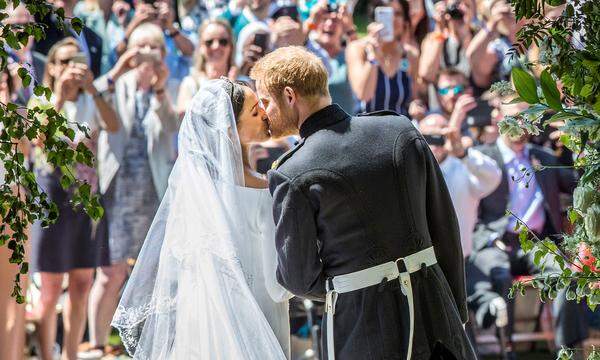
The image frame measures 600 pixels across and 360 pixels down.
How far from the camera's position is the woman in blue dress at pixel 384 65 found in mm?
6859

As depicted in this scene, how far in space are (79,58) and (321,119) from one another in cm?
424

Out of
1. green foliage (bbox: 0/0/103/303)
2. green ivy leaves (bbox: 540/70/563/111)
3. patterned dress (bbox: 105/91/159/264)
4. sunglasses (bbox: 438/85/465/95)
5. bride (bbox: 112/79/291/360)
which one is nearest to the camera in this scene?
green ivy leaves (bbox: 540/70/563/111)

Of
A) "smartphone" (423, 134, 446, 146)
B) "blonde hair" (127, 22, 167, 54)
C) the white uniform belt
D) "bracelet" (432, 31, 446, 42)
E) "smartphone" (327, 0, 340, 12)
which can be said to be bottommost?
the white uniform belt

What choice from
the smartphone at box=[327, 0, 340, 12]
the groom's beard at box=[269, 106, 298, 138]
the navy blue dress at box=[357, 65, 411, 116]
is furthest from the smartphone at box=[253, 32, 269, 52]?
the groom's beard at box=[269, 106, 298, 138]

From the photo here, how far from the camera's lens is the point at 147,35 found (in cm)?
690

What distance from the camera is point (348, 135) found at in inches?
107

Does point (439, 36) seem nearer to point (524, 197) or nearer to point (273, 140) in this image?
point (524, 197)

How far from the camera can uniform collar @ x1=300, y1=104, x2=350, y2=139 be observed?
9.04ft

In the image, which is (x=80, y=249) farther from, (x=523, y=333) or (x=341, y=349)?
(x=341, y=349)

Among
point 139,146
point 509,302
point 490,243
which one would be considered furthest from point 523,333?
point 139,146

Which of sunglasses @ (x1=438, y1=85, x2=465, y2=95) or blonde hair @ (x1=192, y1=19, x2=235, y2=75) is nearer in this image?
blonde hair @ (x1=192, y1=19, x2=235, y2=75)

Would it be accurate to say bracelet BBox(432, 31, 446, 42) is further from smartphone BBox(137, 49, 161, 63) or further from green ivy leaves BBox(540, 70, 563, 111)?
green ivy leaves BBox(540, 70, 563, 111)

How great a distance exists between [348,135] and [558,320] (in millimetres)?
4210

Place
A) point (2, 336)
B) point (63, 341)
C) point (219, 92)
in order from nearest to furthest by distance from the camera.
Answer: point (219, 92) < point (2, 336) < point (63, 341)
